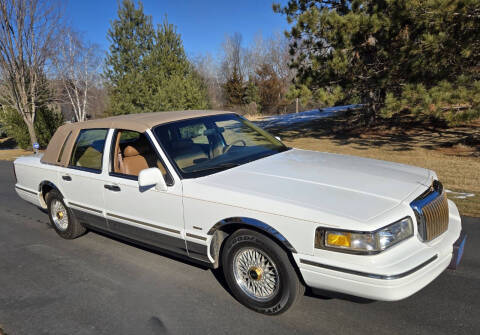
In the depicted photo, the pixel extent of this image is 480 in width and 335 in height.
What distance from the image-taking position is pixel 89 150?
15.7ft

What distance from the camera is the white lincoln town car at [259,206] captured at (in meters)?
2.71

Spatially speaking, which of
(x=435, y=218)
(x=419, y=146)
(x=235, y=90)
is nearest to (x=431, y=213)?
(x=435, y=218)

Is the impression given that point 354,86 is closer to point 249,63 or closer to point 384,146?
point 384,146

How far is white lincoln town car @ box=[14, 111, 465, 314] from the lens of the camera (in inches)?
107

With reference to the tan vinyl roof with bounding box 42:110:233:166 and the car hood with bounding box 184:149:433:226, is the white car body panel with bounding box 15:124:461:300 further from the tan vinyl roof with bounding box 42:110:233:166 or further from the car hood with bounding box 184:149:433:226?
the tan vinyl roof with bounding box 42:110:233:166

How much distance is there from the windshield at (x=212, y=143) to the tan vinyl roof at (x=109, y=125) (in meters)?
0.11

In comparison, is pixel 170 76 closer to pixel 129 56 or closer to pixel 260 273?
pixel 129 56

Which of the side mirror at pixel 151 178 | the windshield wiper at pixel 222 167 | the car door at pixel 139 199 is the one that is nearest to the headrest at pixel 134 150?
the car door at pixel 139 199

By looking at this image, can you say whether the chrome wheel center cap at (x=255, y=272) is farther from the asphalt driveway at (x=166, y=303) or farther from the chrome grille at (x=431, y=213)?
the chrome grille at (x=431, y=213)

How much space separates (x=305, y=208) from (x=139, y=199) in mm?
1877

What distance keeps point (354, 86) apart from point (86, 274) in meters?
12.3

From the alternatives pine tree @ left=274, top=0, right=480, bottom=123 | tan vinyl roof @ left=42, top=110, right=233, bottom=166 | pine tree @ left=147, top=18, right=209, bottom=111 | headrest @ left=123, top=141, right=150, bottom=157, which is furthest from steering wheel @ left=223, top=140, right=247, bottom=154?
pine tree @ left=147, top=18, right=209, bottom=111

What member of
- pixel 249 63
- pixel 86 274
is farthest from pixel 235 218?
pixel 249 63

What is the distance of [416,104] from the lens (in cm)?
1074
